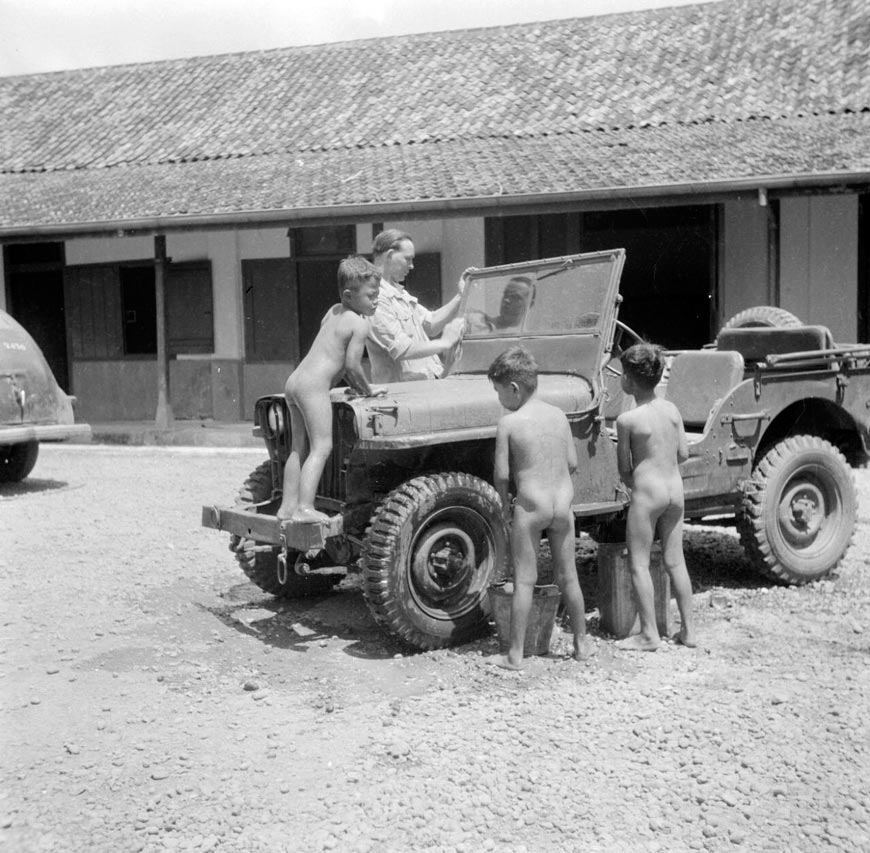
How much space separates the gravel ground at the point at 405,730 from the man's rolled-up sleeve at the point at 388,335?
1.33 m

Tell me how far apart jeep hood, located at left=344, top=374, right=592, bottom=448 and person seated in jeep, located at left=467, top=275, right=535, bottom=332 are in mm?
452

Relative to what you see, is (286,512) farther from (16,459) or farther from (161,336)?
(161,336)

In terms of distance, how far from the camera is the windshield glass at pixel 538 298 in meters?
5.07

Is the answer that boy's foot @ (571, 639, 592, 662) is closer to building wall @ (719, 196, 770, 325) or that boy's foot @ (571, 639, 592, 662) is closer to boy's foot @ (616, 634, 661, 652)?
boy's foot @ (616, 634, 661, 652)

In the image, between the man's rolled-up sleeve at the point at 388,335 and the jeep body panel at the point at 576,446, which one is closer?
the jeep body panel at the point at 576,446

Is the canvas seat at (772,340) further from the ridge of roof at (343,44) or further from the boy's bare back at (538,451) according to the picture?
the ridge of roof at (343,44)

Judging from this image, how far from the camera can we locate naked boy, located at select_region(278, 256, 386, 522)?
440 centimetres

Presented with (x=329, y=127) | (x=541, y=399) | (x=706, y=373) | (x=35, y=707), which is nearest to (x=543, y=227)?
(x=329, y=127)

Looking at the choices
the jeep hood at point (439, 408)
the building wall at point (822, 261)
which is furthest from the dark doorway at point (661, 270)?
the jeep hood at point (439, 408)

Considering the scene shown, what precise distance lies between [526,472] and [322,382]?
3.15ft

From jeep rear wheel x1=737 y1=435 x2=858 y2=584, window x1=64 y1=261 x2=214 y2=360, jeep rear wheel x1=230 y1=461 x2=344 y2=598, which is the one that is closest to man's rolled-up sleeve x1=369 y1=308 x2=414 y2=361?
jeep rear wheel x1=230 y1=461 x2=344 y2=598

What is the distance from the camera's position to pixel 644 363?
14.6 ft

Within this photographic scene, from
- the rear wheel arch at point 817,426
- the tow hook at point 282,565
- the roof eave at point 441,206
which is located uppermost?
the roof eave at point 441,206

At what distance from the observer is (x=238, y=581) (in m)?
5.92
